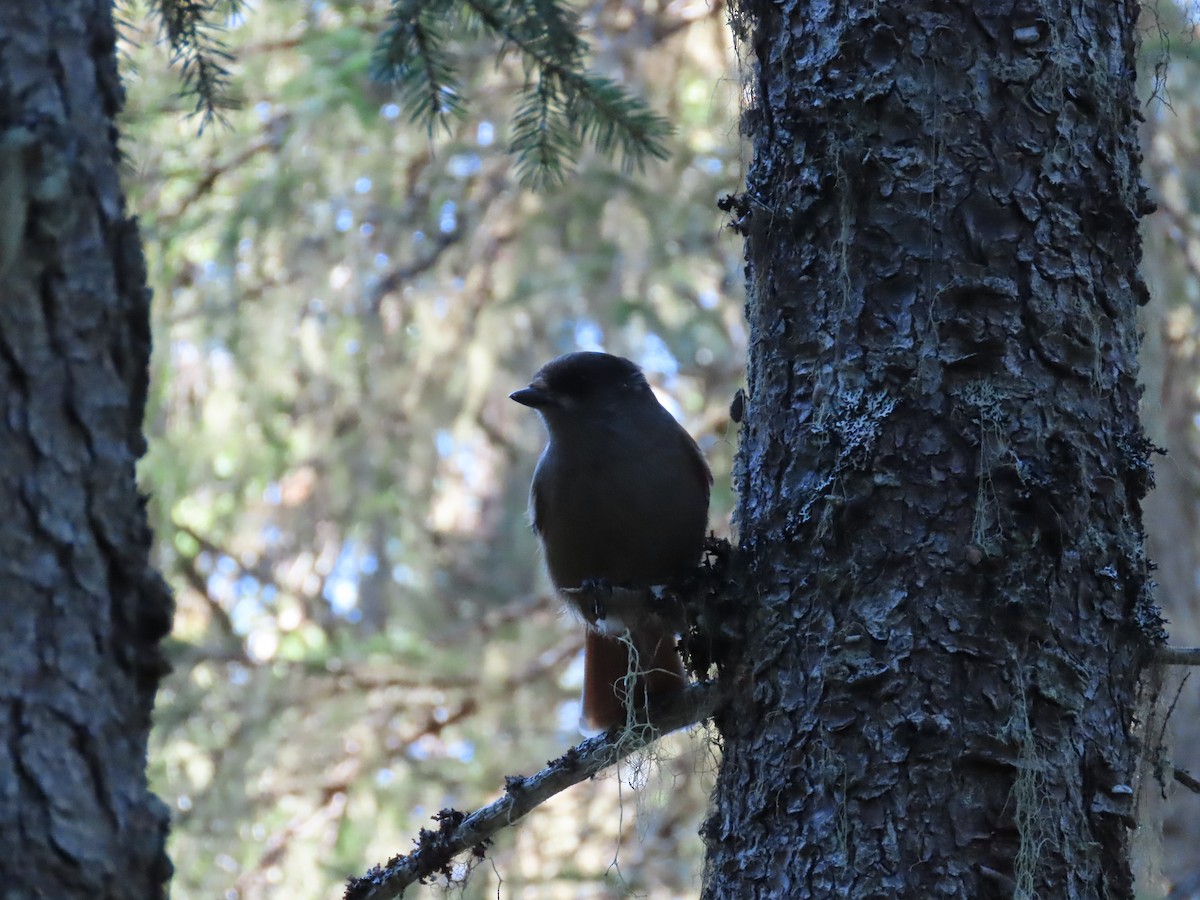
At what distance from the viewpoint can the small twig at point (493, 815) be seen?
262 centimetres

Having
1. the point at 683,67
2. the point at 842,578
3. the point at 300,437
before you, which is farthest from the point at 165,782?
the point at 842,578

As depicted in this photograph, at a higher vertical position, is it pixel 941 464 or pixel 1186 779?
pixel 941 464

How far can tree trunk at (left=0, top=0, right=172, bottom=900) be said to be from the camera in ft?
5.39

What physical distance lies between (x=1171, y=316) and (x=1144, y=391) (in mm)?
4388

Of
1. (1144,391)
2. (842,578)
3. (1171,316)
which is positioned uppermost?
(1171,316)

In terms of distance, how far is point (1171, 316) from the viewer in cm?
671

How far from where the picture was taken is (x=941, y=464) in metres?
2.44

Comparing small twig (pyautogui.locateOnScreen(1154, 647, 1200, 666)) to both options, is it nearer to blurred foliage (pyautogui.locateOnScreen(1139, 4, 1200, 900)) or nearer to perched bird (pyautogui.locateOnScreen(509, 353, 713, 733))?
perched bird (pyautogui.locateOnScreen(509, 353, 713, 733))

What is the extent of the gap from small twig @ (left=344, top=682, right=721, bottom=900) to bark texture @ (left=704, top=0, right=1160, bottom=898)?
0.14 metres

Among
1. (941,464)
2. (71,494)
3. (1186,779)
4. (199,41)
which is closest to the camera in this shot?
(71,494)

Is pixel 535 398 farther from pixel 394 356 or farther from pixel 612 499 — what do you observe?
pixel 394 356

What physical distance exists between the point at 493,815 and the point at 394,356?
5085 mm

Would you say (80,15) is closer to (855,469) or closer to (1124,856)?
(855,469)

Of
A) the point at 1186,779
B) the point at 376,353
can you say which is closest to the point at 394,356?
the point at 376,353
